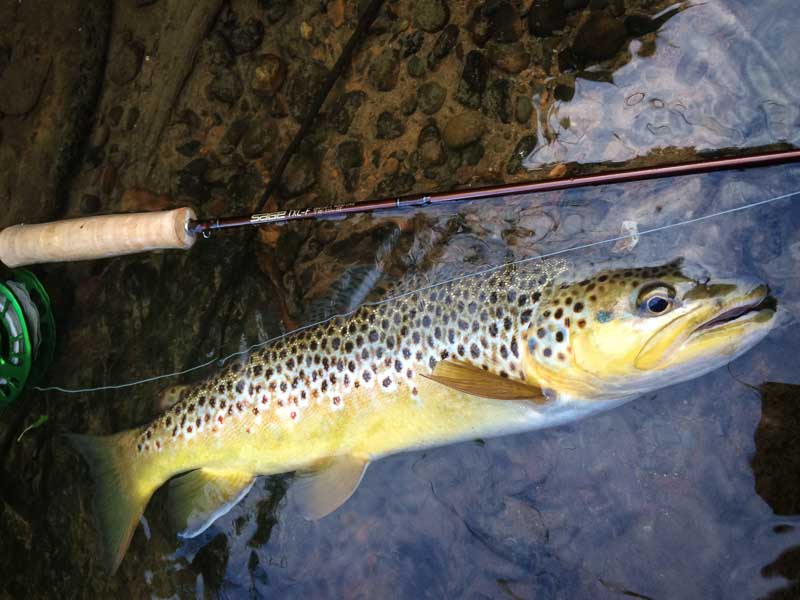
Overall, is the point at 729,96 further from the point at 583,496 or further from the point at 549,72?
the point at 583,496

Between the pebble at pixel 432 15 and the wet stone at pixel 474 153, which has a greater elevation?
the pebble at pixel 432 15

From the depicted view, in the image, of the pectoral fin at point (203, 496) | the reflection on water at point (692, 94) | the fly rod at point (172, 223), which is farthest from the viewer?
the pectoral fin at point (203, 496)

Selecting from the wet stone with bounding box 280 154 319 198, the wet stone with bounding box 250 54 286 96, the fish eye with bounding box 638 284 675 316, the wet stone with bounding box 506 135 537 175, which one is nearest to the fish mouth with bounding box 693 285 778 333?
the fish eye with bounding box 638 284 675 316

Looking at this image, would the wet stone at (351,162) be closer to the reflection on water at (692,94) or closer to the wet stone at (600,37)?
the reflection on water at (692,94)

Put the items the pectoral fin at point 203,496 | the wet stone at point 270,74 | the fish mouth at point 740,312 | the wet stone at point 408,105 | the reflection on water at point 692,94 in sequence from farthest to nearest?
the wet stone at point 270,74 < the wet stone at point 408,105 < the pectoral fin at point 203,496 < the reflection on water at point 692,94 < the fish mouth at point 740,312

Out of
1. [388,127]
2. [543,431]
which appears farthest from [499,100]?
[543,431]

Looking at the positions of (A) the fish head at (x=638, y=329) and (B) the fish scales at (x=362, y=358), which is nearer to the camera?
(A) the fish head at (x=638, y=329)

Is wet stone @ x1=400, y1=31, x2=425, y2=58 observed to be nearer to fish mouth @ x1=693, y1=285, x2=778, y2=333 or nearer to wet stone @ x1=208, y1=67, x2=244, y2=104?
wet stone @ x1=208, y1=67, x2=244, y2=104

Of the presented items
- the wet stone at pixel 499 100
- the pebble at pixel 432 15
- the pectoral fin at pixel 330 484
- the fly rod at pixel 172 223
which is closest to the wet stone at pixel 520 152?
the wet stone at pixel 499 100

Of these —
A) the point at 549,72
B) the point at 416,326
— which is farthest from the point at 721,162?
the point at 416,326
